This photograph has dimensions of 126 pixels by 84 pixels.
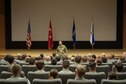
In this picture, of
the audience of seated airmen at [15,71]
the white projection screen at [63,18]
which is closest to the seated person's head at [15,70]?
the audience of seated airmen at [15,71]

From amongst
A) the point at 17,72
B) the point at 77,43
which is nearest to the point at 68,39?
the point at 77,43

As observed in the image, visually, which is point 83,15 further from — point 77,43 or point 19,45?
point 19,45

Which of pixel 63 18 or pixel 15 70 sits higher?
pixel 63 18

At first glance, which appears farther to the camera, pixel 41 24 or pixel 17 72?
pixel 41 24

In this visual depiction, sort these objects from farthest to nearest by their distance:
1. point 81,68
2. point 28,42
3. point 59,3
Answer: point 59,3, point 28,42, point 81,68

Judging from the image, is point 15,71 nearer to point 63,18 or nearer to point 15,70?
point 15,70

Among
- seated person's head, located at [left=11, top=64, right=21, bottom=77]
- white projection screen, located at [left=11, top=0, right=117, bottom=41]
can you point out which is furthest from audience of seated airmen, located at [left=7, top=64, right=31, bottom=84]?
white projection screen, located at [left=11, top=0, right=117, bottom=41]

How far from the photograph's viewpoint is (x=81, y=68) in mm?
6223

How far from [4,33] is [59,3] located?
3.95 metres

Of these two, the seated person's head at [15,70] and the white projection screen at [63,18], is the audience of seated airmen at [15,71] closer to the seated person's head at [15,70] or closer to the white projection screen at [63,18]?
the seated person's head at [15,70]

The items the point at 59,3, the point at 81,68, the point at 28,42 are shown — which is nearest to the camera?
the point at 81,68

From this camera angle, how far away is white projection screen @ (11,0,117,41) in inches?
776

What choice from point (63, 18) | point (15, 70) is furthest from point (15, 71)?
point (63, 18)

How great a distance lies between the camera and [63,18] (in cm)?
1980
